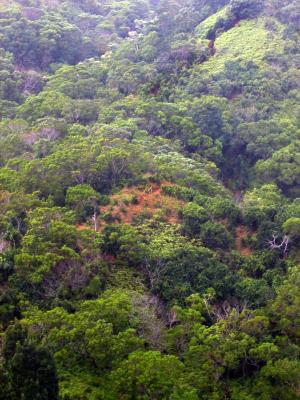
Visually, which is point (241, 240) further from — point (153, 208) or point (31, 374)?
point (31, 374)

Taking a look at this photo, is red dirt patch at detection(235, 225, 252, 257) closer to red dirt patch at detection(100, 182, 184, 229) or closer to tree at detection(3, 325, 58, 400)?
red dirt patch at detection(100, 182, 184, 229)

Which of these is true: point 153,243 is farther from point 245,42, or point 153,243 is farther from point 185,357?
point 245,42

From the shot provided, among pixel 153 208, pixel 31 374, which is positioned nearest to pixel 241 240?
pixel 153 208

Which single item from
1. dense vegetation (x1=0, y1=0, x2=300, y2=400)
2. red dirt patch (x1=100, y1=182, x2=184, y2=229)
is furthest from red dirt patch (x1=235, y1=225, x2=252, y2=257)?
red dirt patch (x1=100, y1=182, x2=184, y2=229)

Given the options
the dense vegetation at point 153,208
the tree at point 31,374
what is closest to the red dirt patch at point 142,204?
the dense vegetation at point 153,208

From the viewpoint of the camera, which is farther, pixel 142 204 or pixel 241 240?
pixel 142 204

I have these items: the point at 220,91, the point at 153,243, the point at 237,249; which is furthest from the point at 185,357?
the point at 220,91

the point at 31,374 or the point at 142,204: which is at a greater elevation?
the point at 31,374
